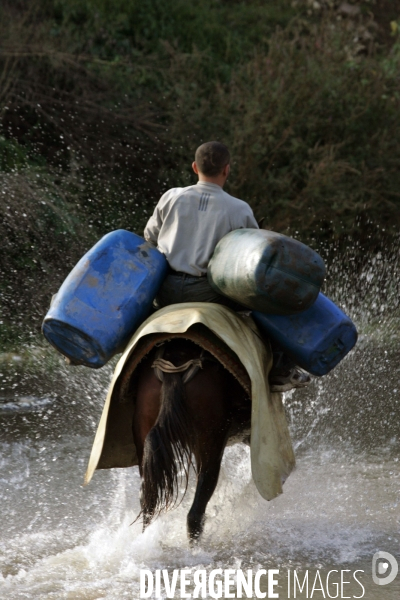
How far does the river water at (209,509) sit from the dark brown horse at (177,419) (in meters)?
0.37

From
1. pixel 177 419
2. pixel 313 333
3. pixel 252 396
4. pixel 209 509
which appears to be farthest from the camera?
pixel 209 509

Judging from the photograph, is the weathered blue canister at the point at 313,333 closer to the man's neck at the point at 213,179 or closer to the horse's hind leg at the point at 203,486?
the horse's hind leg at the point at 203,486

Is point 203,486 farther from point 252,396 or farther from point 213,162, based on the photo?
point 213,162

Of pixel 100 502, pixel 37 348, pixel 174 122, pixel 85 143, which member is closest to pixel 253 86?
pixel 174 122

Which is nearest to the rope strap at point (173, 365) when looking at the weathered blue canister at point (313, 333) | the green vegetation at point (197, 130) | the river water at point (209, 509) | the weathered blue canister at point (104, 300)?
the weathered blue canister at point (104, 300)

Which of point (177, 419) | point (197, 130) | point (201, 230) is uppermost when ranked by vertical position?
point (201, 230)

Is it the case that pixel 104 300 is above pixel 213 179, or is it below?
below

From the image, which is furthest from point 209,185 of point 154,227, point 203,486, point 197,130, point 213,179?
point 197,130

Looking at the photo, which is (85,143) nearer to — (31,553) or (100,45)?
(100,45)

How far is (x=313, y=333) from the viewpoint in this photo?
13.6 ft

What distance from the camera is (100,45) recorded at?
38.1 ft

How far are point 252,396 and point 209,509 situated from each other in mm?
1229

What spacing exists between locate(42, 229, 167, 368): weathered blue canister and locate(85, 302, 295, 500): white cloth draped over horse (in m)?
0.11

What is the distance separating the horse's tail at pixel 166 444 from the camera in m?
3.71
